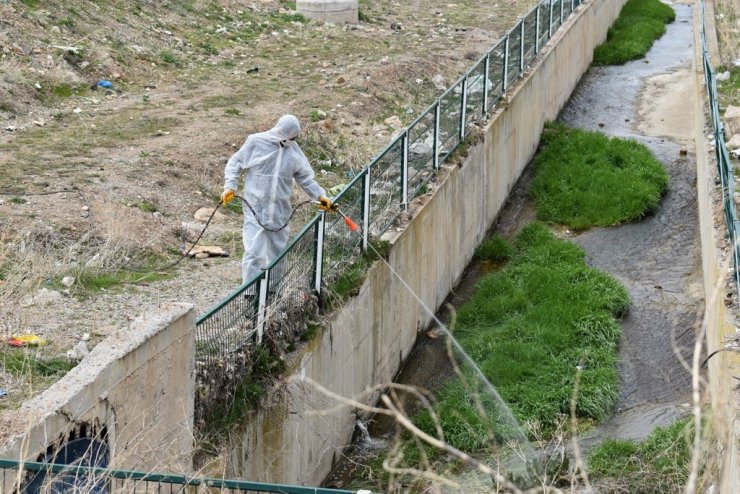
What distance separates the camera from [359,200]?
1134 centimetres

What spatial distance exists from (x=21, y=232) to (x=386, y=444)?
391 centimetres

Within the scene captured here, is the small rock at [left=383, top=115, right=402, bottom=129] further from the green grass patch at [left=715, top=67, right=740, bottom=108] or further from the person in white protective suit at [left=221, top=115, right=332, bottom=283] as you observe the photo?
the person in white protective suit at [left=221, top=115, right=332, bottom=283]

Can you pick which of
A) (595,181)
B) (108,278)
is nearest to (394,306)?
(108,278)

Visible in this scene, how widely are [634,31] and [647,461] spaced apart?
18410 millimetres

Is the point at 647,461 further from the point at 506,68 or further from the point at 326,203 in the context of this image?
the point at 506,68

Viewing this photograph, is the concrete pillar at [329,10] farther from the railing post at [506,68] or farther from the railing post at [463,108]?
the railing post at [463,108]

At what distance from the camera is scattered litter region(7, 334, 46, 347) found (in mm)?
8211

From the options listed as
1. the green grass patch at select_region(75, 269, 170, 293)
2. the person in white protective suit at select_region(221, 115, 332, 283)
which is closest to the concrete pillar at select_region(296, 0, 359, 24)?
the green grass patch at select_region(75, 269, 170, 293)

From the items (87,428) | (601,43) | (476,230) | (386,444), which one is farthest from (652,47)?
(87,428)

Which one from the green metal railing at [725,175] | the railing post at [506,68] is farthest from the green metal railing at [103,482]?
the railing post at [506,68]

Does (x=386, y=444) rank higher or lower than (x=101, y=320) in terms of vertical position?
lower

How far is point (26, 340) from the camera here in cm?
826

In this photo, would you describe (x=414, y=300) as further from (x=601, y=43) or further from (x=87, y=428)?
(x=601, y=43)

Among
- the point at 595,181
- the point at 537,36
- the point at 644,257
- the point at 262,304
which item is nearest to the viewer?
the point at 262,304
